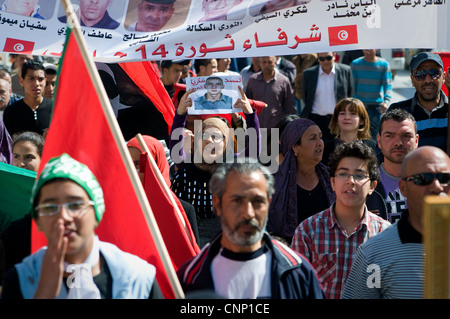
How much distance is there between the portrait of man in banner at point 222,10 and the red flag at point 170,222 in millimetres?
1358

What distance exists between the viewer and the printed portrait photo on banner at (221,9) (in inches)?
215

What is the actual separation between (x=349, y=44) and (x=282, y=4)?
0.55 m

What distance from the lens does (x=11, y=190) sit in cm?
469

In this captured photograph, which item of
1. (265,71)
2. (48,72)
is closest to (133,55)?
(48,72)

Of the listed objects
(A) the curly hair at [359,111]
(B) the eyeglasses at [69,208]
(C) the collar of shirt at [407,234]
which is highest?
(A) the curly hair at [359,111]

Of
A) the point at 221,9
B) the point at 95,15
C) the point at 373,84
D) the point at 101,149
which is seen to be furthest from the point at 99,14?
the point at 373,84

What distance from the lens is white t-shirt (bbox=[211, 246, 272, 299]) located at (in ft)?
10.8

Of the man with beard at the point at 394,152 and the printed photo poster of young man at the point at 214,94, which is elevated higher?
the printed photo poster of young man at the point at 214,94

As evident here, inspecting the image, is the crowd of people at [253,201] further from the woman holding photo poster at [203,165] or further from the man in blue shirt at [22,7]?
the man in blue shirt at [22,7]

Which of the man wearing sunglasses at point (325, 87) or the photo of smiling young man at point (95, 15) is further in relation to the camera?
the man wearing sunglasses at point (325, 87)

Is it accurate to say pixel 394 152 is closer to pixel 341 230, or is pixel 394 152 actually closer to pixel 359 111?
pixel 341 230

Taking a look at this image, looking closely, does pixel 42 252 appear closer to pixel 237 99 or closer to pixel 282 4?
pixel 282 4

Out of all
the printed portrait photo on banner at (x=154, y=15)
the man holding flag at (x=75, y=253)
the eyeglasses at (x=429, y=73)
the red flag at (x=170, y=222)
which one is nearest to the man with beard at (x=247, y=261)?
the man holding flag at (x=75, y=253)

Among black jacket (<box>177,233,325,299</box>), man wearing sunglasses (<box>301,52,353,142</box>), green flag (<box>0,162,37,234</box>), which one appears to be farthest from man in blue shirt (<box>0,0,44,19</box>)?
man wearing sunglasses (<box>301,52,353,142</box>)
